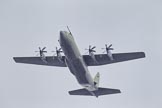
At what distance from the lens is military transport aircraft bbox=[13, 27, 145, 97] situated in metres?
78.3

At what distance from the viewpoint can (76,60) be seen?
7969cm

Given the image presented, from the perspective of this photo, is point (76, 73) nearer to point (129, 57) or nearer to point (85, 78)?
point (85, 78)

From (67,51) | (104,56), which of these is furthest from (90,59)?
(67,51)

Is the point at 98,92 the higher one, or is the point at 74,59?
the point at 74,59

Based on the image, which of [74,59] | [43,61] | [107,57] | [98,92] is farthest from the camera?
[98,92]

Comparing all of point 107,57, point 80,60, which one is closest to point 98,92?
point 107,57

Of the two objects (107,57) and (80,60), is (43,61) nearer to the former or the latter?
(80,60)

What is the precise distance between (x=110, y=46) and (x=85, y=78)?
7764 mm

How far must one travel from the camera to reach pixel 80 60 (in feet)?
264

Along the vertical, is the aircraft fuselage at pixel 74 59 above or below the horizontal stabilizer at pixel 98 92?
above

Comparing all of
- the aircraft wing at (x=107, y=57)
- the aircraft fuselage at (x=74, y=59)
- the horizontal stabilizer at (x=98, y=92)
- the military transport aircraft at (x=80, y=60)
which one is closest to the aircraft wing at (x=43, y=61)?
the military transport aircraft at (x=80, y=60)

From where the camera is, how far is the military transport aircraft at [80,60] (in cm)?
7831

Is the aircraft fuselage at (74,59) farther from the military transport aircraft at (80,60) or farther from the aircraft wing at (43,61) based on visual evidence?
the aircraft wing at (43,61)

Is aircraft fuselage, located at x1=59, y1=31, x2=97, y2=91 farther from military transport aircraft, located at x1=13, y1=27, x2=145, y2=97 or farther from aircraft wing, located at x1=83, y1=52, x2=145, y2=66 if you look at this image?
aircraft wing, located at x1=83, y1=52, x2=145, y2=66
